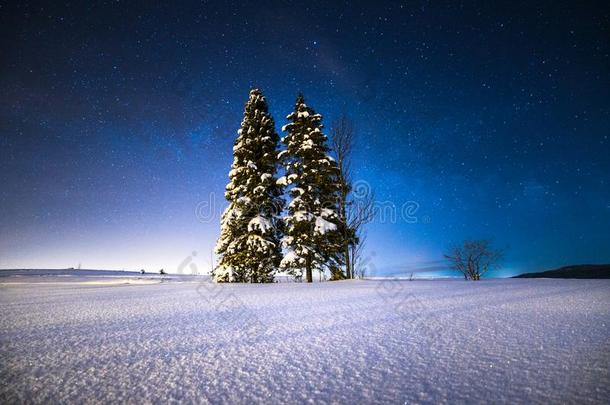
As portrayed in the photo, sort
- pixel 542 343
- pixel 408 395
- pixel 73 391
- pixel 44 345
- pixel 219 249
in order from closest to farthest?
1. pixel 408 395
2. pixel 73 391
3. pixel 542 343
4. pixel 44 345
5. pixel 219 249

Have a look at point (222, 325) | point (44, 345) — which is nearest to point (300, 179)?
point (222, 325)

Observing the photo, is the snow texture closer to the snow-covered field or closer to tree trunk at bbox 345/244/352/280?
tree trunk at bbox 345/244/352/280

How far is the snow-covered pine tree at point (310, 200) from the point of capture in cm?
1318

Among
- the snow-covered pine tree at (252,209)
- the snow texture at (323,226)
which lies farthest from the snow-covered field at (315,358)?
the snow-covered pine tree at (252,209)

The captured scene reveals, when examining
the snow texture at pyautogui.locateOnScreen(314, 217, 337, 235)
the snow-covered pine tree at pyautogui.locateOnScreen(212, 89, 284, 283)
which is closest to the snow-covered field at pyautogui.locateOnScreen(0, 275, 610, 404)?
the snow texture at pyautogui.locateOnScreen(314, 217, 337, 235)

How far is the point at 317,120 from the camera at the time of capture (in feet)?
49.9

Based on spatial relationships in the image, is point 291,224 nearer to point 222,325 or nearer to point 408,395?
point 222,325

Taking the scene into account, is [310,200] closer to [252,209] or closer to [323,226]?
[323,226]

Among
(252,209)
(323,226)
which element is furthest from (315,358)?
(252,209)

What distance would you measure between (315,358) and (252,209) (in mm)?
12509

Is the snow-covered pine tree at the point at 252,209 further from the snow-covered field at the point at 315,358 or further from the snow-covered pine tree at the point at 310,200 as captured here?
the snow-covered field at the point at 315,358

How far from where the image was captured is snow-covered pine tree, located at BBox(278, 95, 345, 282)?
13.2 metres

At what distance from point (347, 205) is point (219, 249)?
717 cm

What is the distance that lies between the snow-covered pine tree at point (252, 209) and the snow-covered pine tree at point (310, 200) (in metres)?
0.94
